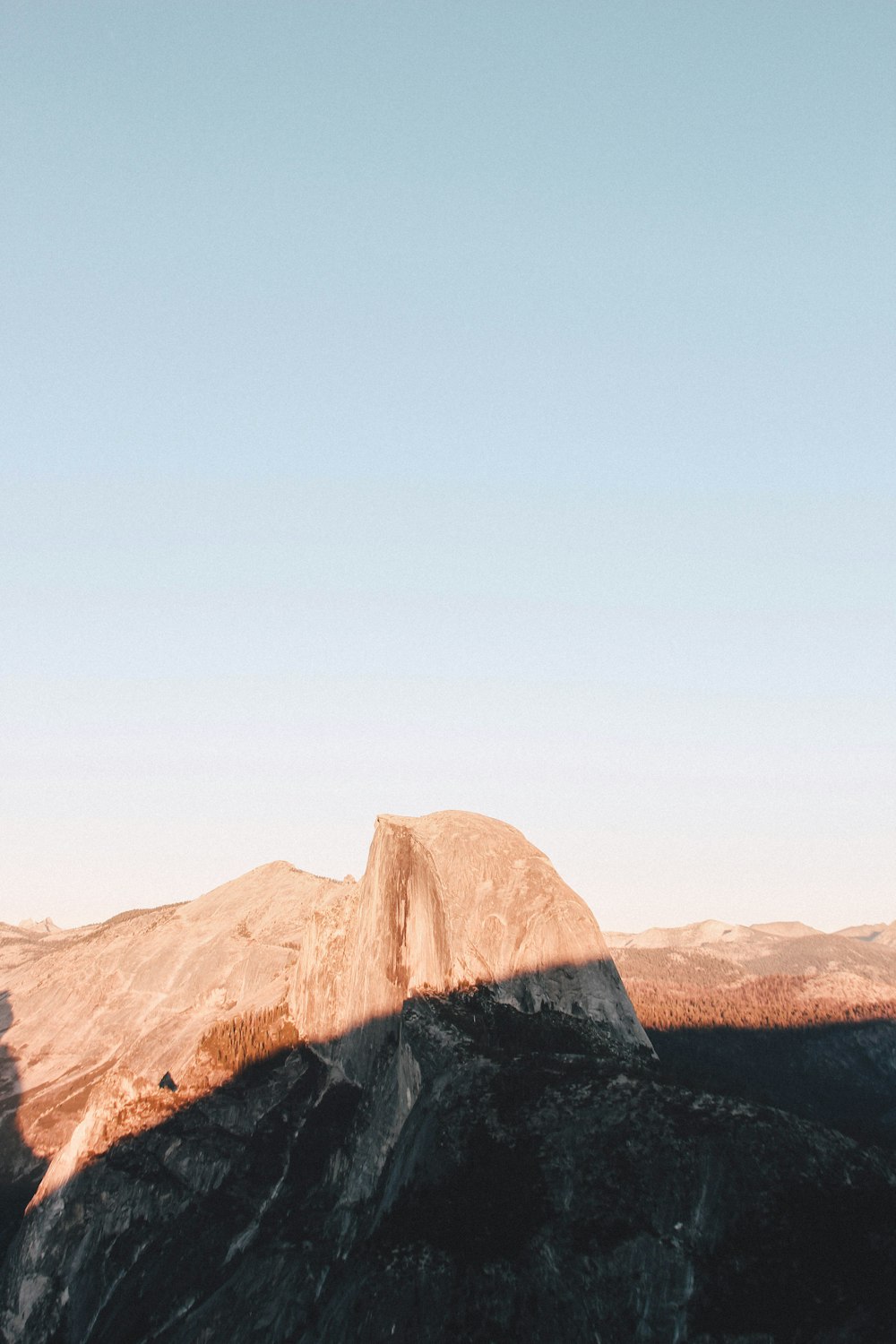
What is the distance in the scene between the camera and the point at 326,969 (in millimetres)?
107375

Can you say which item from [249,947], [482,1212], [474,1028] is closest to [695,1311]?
[482,1212]

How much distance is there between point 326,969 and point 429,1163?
53.8m

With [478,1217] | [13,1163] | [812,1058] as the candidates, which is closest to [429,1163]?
[478,1217]

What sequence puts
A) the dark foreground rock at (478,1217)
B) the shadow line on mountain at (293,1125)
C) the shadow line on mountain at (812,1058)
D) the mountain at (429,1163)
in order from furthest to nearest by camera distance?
the shadow line on mountain at (812,1058), the shadow line on mountain at (293,1125), the mountain at (429,1163), the dark foreground rock at (478,1217)

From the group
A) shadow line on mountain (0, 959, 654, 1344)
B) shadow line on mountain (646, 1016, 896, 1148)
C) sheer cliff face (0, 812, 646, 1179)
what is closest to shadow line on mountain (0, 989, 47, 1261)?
sheer cliff face (0, 812, 646, 1179)

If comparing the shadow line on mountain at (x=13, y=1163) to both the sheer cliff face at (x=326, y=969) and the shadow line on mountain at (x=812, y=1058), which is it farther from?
the shadow line on mountain at (x=812, y=1058)

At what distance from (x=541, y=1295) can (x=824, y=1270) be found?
619 inches

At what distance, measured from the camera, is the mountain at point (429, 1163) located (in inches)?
1687

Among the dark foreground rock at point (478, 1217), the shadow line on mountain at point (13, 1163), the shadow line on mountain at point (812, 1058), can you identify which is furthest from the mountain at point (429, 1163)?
the shadow line on mountain at point (812, 1058)

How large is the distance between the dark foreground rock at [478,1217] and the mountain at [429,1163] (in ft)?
0.62

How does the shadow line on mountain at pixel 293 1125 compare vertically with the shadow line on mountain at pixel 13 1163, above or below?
above

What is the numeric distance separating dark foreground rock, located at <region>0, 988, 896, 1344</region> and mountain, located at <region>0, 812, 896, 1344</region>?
0.62 ft

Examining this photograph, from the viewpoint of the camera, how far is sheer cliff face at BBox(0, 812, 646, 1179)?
89.8 m

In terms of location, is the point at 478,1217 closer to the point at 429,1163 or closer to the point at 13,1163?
the point at 429,1163
